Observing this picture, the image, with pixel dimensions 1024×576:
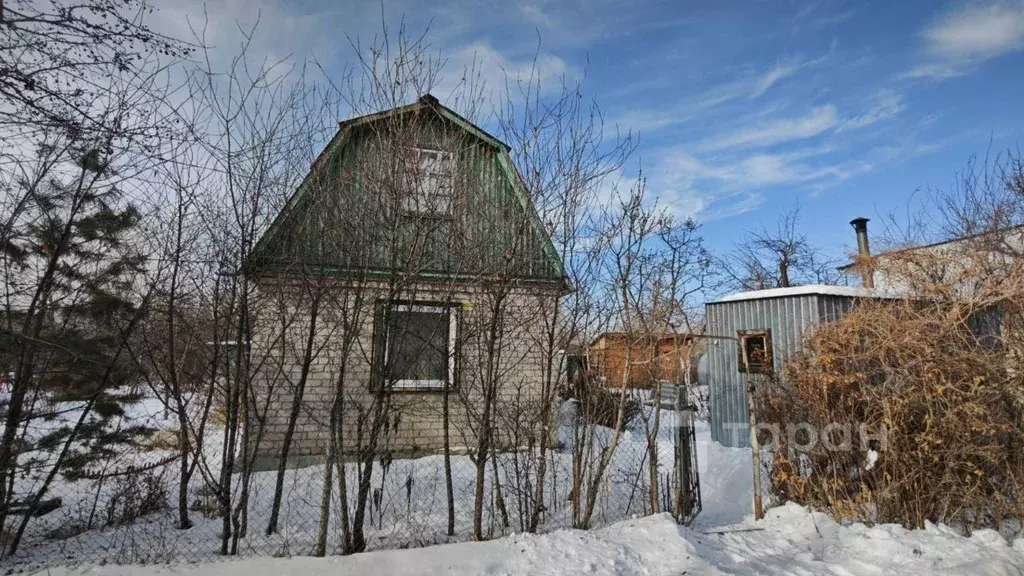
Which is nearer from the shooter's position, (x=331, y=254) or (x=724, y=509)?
(x=331, y=254)

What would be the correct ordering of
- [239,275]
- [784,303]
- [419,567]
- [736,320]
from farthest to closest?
1. [736,320]
2. [784,303]
3. [239,275]
4. [419,567]

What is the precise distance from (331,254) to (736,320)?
677cm

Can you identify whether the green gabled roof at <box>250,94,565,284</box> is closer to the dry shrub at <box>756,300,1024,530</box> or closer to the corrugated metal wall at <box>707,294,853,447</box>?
the dry shrub at <box>756,300,1024,530</box>

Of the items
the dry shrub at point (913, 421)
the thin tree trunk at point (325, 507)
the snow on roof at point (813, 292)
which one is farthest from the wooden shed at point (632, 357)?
the snow on roof at point (813, 292)

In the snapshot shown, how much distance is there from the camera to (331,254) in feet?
13.5

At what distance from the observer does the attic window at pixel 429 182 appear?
4.12 metres

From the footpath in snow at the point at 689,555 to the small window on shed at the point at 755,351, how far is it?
1290 mm

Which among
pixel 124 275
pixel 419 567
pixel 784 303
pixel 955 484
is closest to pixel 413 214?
pixel 419 567

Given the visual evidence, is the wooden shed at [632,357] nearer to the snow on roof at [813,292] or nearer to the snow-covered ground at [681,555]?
the snow-covered ground at [681,555]

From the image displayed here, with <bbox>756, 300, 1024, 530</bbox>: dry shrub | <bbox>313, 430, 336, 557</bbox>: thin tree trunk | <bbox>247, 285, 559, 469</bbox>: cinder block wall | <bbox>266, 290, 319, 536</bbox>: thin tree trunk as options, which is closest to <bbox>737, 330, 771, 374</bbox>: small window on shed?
<bbox>756, 300, 1024, 530</bbox>: dry shrub

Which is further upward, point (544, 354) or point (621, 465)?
point (544, 354)

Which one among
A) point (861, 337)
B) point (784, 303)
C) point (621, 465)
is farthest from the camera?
point (784, 303)

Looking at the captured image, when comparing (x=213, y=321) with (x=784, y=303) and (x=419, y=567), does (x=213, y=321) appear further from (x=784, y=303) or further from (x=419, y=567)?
(x=784, y=303)

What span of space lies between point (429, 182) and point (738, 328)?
20.4 feet
